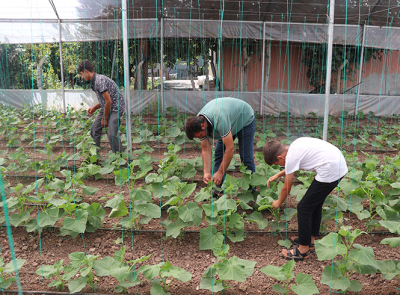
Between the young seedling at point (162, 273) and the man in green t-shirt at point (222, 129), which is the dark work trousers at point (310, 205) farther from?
the young seedling at point (162, 273)

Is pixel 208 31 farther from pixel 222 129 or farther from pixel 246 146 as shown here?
pixel 222 129

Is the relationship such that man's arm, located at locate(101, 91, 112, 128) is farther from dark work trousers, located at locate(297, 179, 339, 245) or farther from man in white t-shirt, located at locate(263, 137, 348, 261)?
dark work trousers, located at locate(297, 179, 339, 245)

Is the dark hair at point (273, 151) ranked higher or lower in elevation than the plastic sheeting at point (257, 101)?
higher

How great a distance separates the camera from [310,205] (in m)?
2.14

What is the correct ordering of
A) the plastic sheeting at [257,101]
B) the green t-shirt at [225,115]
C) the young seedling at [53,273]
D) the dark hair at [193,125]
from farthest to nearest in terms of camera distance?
the plastic sheeting at [257,101]
the green t-shirt at [225,115]
the dark hair at [193,125]
the young seedling at [53,273]

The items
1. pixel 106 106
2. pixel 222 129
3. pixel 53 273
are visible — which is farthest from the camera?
pixel 106 106

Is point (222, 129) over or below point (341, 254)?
over

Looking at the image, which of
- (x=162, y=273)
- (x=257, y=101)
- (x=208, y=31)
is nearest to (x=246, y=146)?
(x=162, y=273)

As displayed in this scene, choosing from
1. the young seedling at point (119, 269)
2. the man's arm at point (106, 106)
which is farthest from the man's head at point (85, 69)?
the young seedling at point (119, 269)

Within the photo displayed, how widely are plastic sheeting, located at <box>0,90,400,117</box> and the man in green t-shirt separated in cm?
537

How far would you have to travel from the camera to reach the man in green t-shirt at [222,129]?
250 cm

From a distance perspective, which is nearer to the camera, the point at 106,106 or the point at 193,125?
the point at 193,125

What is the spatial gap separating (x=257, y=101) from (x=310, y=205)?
264 inches

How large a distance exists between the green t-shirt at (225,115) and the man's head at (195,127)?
146mm
